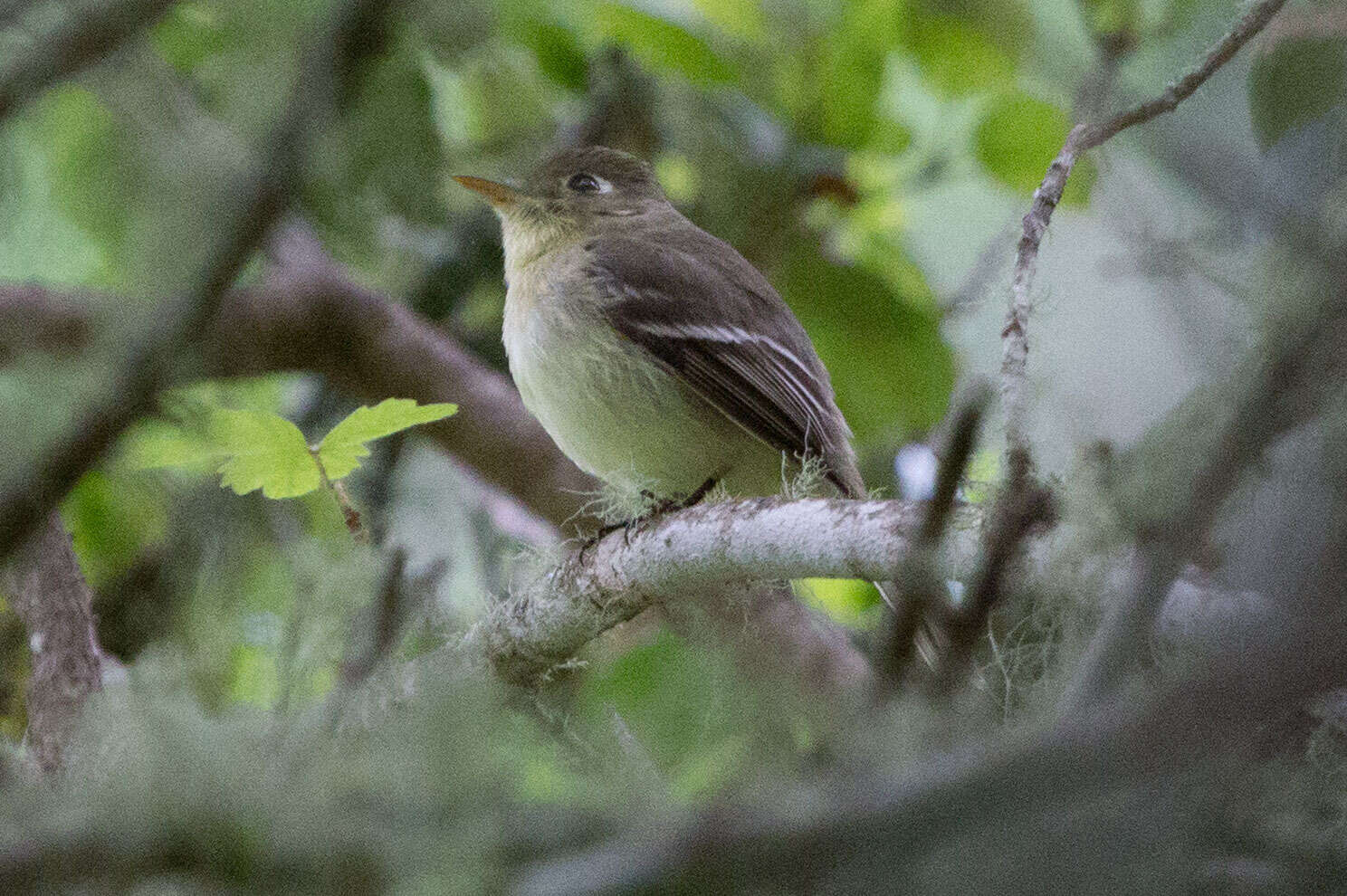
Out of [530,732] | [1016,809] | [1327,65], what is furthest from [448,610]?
[1016,809]

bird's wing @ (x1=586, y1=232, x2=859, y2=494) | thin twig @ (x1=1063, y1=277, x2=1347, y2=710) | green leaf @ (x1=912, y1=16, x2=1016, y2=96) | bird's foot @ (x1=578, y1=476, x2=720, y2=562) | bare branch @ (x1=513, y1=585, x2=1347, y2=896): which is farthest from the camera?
green leaf @ (x1=912, y1=16, x2=1016, y2=96)

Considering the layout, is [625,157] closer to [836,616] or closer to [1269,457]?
[836,616]

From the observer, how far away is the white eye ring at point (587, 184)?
4766 mm

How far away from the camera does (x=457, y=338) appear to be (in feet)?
18.0

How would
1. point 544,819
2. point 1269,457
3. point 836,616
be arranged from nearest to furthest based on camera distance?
point 544,819, point 1269,457, point 836,616

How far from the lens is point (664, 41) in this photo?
4.27m

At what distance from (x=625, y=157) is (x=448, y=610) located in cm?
233

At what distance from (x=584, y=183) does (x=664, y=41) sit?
699 millimetres

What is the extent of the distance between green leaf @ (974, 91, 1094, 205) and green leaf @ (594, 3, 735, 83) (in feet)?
3.06

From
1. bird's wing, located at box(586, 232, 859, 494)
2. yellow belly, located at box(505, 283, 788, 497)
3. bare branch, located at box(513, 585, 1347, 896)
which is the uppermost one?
bare branch, located at box(513, 585, 1347, 896)

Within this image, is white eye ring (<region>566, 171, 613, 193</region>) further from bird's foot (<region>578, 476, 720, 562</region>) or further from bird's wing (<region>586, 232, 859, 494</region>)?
bird's foot (<region>578, 476, 720, 562</region>)

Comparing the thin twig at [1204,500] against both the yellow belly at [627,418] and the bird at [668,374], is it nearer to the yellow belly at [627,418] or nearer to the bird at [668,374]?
the bird at [668,374]

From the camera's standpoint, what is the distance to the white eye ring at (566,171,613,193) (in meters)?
4.77

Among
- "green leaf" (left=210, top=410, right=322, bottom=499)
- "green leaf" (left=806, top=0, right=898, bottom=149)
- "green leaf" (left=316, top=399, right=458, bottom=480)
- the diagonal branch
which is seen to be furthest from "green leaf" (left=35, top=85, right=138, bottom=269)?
"green leaf" (left=806, top=0, right=898, bottom=149)
